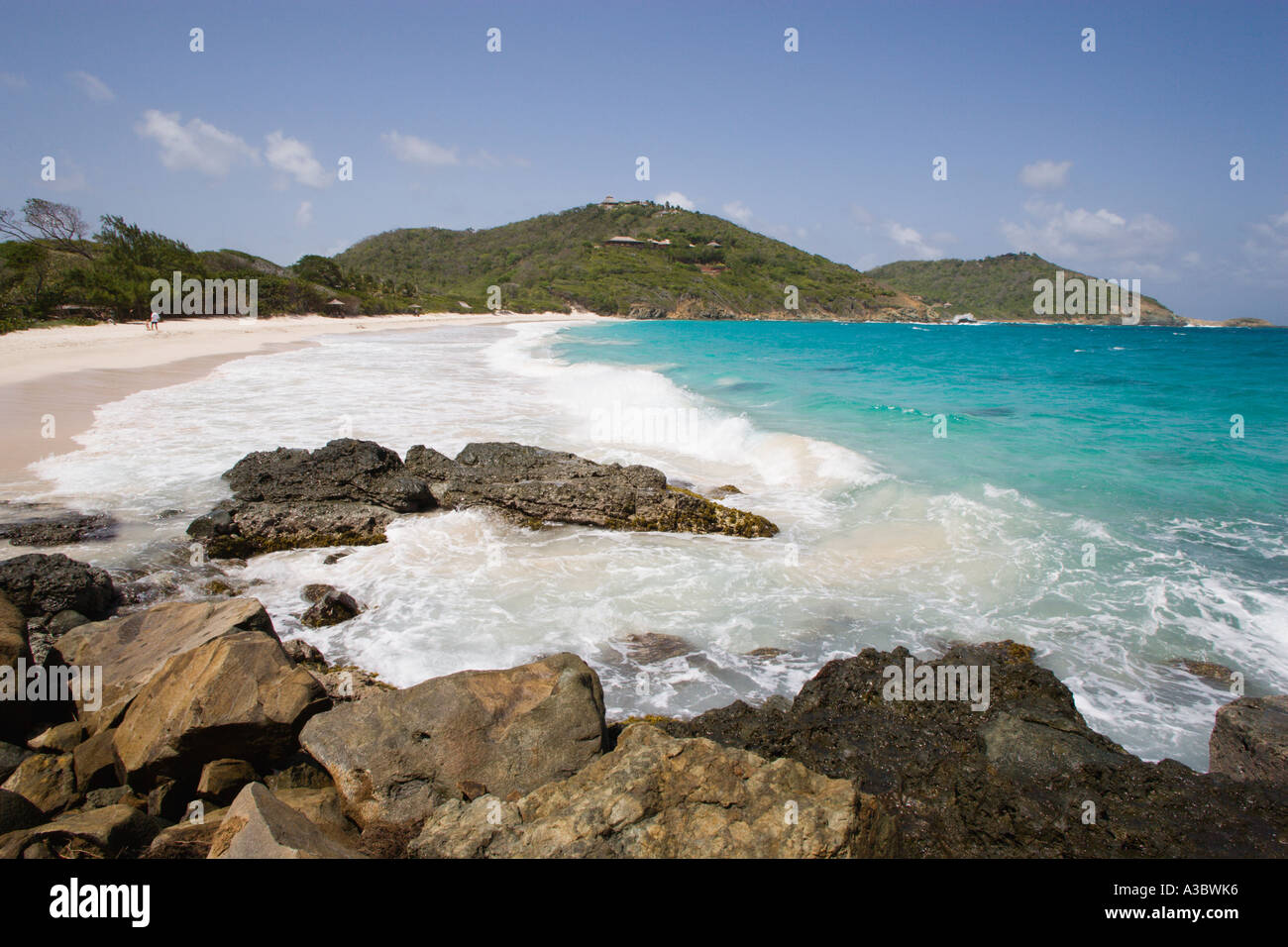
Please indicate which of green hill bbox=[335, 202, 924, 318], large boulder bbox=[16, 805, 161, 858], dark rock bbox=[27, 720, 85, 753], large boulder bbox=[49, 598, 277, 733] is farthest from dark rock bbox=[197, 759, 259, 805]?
green hill bbox=[335, 202, 924, 318]

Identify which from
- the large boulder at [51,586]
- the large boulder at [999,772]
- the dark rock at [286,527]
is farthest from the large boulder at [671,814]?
the dark rock at [286,527]

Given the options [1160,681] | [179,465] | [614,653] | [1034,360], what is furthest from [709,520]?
[1034,360]

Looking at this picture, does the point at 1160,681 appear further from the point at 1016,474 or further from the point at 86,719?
the point at 86,719

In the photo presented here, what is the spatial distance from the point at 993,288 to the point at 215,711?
18182cm

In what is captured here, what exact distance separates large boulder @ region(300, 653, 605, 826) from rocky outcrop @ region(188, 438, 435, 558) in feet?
16.0

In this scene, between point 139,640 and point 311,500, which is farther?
point 311,500

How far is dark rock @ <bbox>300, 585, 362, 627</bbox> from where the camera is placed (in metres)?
6.31

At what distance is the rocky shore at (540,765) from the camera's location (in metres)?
2.92

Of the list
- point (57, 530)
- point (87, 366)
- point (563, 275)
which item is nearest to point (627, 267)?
point (563, 275)

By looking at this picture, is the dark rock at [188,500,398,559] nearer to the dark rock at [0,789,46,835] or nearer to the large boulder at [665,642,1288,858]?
the dark rock at [0,789,46,835]

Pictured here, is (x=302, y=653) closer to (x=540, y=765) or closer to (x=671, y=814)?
(x=540, y=765)

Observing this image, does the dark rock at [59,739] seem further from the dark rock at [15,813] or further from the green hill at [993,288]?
the green hill at [993,288]

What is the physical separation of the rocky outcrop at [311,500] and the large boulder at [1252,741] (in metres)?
8.36

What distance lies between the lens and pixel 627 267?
126m
